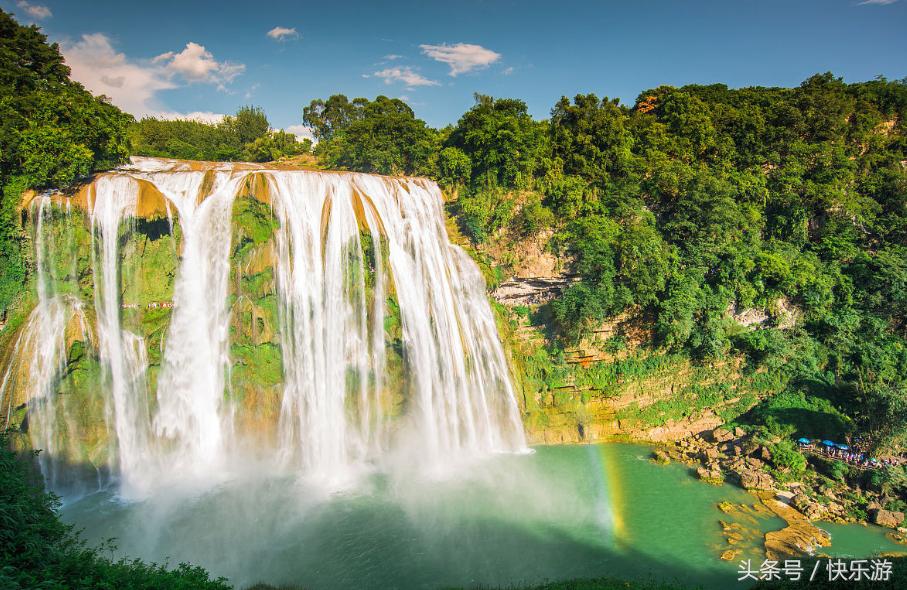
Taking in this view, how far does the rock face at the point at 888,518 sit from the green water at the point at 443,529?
15.5 inches

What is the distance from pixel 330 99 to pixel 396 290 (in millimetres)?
28015

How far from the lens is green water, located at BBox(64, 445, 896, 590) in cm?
1232

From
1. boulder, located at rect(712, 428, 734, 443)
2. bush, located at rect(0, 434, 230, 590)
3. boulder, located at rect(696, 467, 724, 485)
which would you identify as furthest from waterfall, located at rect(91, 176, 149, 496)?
boulder, located at rect(712, 428, 734, 443)

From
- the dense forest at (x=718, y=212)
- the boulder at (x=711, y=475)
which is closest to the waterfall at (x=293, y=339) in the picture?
the dense forest at (x=718, y=212)

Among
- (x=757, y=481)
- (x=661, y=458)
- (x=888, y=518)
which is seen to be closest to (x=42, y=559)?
(x=661, y=458)

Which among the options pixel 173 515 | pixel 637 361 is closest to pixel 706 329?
pixel 637 361

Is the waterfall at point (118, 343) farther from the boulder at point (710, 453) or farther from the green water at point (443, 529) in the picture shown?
the boulder at point (710, 453)

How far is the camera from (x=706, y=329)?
20.7 metres

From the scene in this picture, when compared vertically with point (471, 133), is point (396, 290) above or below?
below

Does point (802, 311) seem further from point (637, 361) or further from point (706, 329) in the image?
point (637, 361)

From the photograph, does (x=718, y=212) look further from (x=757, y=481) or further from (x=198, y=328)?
(x=198, y=328)

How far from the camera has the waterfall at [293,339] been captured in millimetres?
16281

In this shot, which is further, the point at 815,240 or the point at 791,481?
the point at 815,240

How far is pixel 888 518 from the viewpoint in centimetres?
1470
